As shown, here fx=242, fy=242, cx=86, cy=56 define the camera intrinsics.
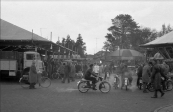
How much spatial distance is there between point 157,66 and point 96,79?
3.57 m

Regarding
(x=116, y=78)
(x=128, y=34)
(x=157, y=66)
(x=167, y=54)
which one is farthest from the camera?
(x=128, y=34)

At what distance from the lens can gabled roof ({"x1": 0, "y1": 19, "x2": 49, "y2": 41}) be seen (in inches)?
940

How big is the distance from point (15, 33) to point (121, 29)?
4735 cm

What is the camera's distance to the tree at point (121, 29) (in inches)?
2675

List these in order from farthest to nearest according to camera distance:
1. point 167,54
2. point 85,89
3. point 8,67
Answer: point 167,54
point 8,67
point 85,89

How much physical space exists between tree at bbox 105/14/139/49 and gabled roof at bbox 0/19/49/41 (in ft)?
146

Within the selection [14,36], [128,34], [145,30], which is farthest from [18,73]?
[145,30]

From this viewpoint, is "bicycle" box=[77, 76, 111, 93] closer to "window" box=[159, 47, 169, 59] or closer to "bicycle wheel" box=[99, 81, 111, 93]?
"bicycle wheel" box=[99, 81, 111, 93]

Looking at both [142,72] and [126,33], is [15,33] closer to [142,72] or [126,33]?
[142,72]

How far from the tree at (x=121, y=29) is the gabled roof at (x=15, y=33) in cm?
4459

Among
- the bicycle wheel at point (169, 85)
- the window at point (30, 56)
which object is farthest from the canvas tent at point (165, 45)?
the window at point (30, 56)

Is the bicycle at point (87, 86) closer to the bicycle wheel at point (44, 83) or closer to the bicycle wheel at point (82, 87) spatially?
the bicycle wheel at point (82, 87)

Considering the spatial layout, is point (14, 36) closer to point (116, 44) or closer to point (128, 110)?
point (128, 110)

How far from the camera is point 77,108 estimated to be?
8258 mm
